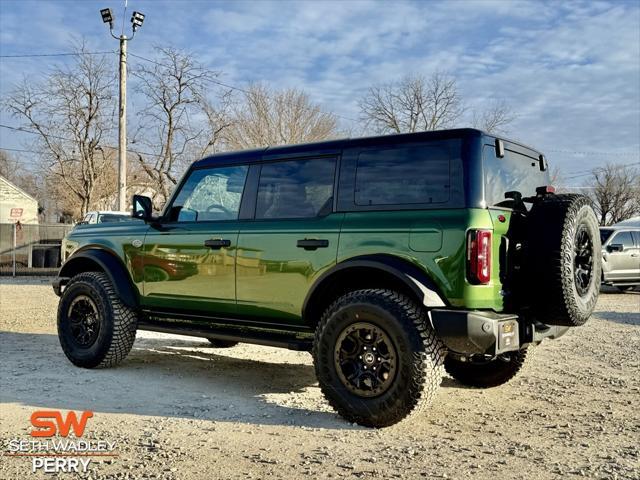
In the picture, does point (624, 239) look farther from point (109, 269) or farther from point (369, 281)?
Answer: point (109, 269)

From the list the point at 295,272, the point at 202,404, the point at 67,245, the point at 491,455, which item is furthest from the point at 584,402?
the point at 67,245

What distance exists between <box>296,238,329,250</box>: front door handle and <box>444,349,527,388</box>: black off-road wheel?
1696mm

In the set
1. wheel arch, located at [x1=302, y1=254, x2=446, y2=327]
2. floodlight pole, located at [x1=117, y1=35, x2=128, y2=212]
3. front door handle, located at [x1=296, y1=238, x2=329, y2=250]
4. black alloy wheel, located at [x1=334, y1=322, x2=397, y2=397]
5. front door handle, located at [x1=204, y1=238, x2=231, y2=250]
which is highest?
floodlight pole, located at [x1=117, y1=35, x2=128, y2=212]

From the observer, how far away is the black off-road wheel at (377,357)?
14.1 ft

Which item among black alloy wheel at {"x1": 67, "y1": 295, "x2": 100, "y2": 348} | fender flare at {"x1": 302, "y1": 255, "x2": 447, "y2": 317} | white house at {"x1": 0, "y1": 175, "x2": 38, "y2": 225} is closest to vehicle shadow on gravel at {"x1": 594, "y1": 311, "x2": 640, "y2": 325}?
fender flare at {"x1": 302, "y1": 255, "x2": 447, "y2": 317}

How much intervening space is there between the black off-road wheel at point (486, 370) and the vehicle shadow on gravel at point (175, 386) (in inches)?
52.4

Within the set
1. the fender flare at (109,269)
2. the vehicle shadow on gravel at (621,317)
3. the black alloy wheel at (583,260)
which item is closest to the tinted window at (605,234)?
the vehicle shadow on gravel at (621,317)

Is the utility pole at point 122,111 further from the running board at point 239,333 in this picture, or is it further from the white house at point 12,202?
the white house at point 12,202

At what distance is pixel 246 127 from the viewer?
35406 mm

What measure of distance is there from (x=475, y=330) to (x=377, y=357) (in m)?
0.73

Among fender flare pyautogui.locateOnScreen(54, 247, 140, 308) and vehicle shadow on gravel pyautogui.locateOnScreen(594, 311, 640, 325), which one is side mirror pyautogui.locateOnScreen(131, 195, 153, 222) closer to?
fender flare pyautogui.locateOnScreen(54, 247, 140, 308)

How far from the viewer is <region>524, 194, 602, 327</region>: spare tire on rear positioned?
4.43 metres

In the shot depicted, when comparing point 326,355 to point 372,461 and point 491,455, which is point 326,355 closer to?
point 372,461

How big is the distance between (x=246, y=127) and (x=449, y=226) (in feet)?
105
